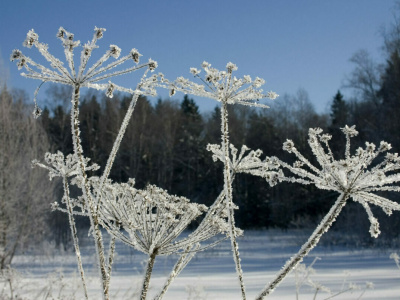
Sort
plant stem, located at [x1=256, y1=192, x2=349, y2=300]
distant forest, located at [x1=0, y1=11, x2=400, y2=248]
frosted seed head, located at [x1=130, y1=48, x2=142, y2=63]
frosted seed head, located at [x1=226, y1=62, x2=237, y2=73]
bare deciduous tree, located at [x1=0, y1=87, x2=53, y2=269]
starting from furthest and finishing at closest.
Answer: distant forest, located at [x1=0, y1=11, x2=400, y2=248] < bare deciduous tree, located at [x1=0, y1=87, x2=53, y2=269] < frosted seed head, located at [x1=226, y1=62, x2=237, y2=73] < frosted seed head, located at [x1=130, y1=48, x2=142, y2=63] < plant stem, located at [x1=256, y1=192, x2=349, y2=300]

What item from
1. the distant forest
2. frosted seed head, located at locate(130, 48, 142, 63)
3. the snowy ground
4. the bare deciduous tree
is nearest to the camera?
frosted seed head, located at locate(130, 48, 142, 63)

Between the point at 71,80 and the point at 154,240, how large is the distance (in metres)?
0.69

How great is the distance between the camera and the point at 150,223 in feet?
5.63

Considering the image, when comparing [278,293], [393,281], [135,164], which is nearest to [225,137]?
[278,293]

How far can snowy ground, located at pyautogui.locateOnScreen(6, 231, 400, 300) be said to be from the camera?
5.95m

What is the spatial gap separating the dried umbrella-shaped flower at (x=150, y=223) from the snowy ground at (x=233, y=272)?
2.75 metres

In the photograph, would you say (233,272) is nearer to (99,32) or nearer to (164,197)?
(164,197)

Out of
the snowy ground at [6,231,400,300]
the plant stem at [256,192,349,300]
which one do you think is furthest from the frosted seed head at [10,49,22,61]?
the snowy ground at [6,231,400,300]

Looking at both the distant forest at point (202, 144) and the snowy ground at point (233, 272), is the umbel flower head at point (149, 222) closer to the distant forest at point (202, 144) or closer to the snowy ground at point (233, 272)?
the snowy ground at point (233, 272)

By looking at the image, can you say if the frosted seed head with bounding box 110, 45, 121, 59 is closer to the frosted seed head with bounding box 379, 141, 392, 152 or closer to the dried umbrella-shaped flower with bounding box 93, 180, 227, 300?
the dried umbrella-shaped flower with bounding box 93, 180, 227, 300

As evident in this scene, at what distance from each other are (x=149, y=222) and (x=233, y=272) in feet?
30.1

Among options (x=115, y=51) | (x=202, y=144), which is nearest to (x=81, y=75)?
(x=115, y=51)

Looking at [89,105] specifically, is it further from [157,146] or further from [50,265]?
[50,265]

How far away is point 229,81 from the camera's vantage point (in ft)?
5.08
